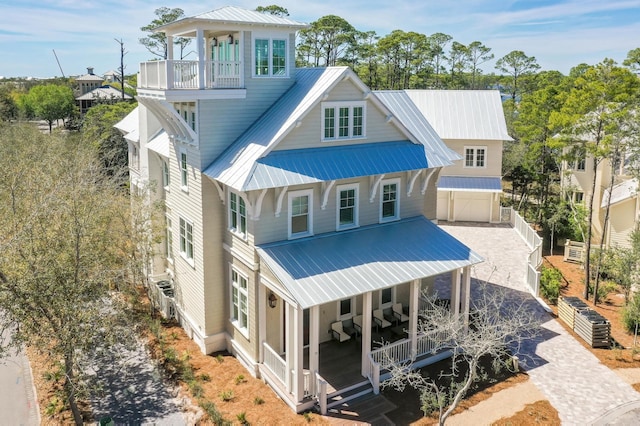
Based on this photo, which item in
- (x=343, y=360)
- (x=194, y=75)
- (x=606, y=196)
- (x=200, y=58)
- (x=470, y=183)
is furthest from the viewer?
A: (x=470, y=183)

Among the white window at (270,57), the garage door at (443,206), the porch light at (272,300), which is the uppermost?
the white window at (270,57)

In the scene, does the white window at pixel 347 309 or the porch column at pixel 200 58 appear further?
the white window at pixel 347 309

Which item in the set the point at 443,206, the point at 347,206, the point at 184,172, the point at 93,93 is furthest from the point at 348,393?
the point at 93,93

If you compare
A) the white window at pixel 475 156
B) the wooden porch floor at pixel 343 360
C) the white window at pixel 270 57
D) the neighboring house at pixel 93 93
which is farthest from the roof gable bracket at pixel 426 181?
the neighboring house at pixel 93 93

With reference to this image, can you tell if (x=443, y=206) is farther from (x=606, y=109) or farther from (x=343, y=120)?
(x=343, y=120)

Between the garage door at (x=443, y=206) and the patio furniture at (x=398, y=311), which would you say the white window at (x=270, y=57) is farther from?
the garage door at (x=443, y=206)
